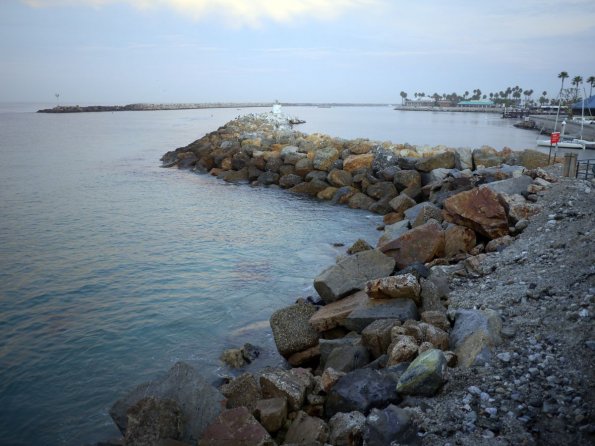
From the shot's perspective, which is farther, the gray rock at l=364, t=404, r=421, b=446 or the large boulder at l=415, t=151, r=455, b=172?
the large boulder at l=415, t=151, r=455, b=172

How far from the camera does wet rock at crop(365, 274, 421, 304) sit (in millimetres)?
8062

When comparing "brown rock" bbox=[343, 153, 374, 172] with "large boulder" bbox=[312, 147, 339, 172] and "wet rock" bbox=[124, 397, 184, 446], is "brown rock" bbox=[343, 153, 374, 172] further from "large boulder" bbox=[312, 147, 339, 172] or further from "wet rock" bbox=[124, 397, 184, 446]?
"wet rock" bbox=[124, 397, 184, 446]

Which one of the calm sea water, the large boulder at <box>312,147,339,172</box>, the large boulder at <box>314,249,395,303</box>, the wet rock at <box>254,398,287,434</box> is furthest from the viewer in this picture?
the large boulder at <box>312,147,339,172</box>

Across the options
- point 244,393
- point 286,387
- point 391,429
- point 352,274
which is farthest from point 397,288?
point 391,429

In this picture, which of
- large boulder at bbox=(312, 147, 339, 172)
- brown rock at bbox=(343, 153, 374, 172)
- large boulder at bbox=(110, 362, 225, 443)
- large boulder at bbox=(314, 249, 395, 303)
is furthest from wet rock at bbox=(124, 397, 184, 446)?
large boulder at bbox=(312, 147, 339, 172)

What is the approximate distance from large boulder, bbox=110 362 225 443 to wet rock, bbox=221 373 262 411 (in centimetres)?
30

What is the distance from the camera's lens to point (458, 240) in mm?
11156

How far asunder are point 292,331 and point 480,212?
5.78 m

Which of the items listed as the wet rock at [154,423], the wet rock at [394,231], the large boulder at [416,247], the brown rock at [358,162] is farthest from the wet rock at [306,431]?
the brown rock at [358,162]

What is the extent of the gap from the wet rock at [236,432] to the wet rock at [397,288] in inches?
143

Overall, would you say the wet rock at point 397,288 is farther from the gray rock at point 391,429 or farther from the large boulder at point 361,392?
the gray rock at point 391,429

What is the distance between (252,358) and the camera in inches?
336

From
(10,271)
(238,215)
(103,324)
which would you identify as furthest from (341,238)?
(10,271)

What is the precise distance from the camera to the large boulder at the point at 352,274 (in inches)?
367
